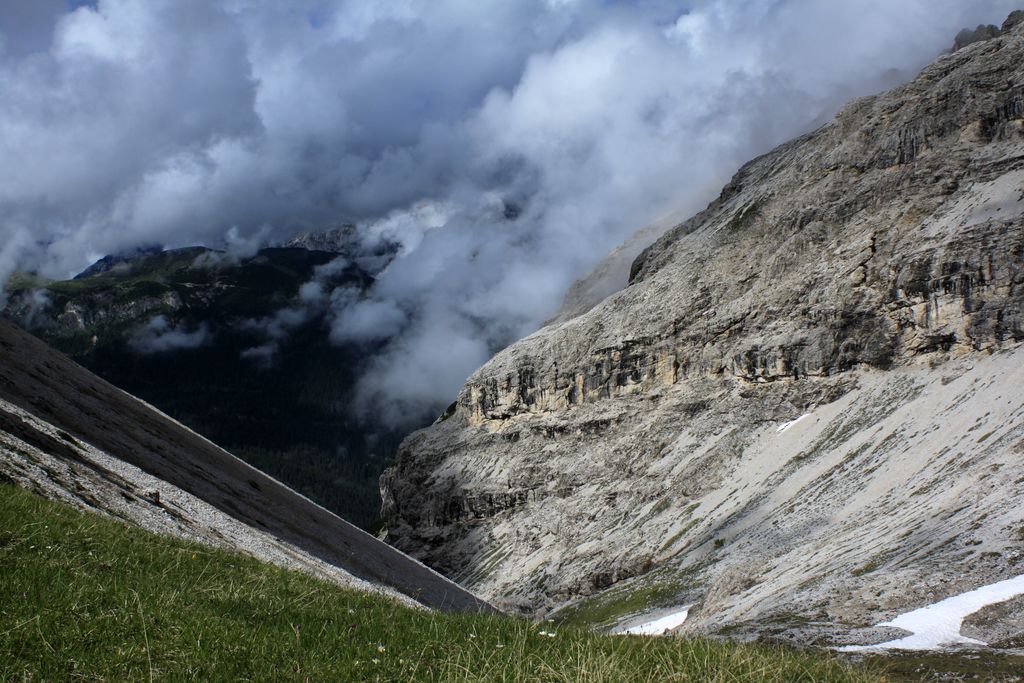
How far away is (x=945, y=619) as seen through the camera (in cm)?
3828

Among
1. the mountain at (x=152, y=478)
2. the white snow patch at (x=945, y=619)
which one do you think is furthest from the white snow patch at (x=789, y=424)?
the white snow patch at (x=945, y=619)

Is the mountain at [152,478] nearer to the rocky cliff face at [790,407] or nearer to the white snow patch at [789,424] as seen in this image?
the rocky cliff face at [790,407]

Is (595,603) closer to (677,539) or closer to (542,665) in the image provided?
(677,539)

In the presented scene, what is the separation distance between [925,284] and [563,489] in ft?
212

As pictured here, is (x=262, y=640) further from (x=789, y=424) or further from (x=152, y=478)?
(x=789, y=424)

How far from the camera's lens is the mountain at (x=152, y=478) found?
107ft

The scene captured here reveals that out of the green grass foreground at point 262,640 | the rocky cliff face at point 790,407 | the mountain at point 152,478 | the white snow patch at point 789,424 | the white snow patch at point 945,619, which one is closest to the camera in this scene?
the green grass foreground at point 262,640

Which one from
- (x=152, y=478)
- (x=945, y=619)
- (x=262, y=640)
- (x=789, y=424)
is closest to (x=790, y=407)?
(x=789, y=424)

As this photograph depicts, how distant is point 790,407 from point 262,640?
115 meters

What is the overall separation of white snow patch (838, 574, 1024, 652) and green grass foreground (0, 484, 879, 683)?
962 inches

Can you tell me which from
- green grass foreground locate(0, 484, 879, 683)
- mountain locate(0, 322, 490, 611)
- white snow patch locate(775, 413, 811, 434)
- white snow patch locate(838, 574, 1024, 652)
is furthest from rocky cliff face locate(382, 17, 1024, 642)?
green grass foreground locate(0, 484, 879, 683)

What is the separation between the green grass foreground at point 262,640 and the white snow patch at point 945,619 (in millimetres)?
24436

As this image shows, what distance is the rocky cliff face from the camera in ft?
214

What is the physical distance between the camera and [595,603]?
98438 mm
